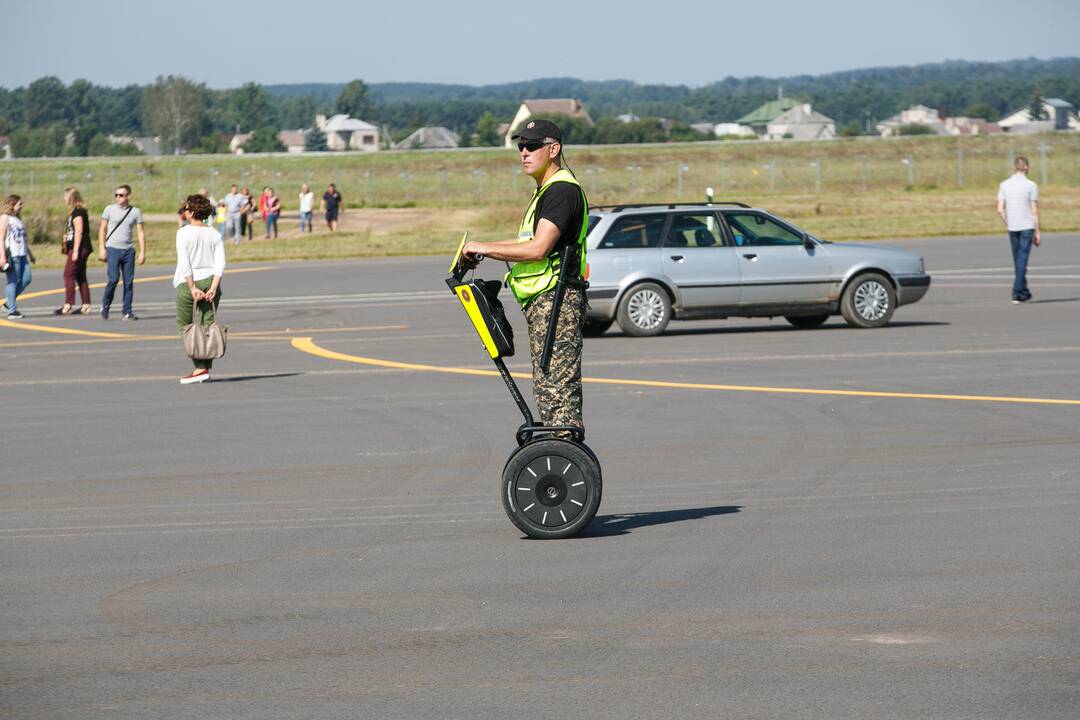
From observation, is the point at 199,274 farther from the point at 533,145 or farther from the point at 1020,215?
the point at 1020,215

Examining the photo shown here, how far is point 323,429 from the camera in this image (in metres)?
12.3

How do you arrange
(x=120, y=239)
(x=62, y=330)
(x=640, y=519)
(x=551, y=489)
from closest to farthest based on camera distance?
(x=551, y=489)
(x=640, y=519)
(x=62, y=330)
(x=120, y=239)

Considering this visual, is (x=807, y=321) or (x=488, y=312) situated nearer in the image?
(x=488, y=312)

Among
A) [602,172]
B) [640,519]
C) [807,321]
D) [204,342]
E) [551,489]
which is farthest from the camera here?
[602,172]

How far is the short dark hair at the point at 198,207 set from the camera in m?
15.4

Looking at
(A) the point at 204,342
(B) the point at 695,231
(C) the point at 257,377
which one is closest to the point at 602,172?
(B) the point at 695,231

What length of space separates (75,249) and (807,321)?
35.5ft

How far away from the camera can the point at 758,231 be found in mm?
20047

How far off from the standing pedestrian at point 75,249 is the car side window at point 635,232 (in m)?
8.10

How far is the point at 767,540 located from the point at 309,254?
113ft

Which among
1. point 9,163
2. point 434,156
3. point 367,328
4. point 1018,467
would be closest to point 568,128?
point 434,156

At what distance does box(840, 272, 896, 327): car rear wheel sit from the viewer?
1980cm

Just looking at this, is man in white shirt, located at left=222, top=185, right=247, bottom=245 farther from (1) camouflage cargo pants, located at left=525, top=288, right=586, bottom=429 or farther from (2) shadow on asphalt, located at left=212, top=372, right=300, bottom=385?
(1) camouflage cargo pants, located at left=525, top=288, right=586, bottom=429

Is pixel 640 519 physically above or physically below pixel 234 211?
below
